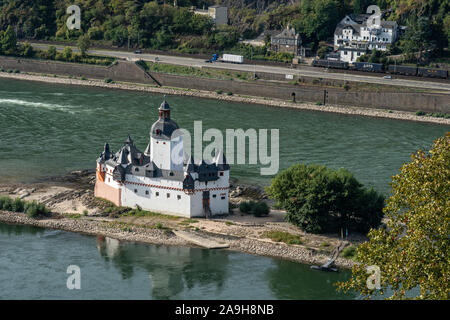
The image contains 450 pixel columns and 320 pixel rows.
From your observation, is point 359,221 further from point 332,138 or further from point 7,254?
point 332,138

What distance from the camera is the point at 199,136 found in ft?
239

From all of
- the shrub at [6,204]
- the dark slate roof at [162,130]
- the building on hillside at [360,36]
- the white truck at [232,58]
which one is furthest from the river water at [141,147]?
the building on hillside at [360,36]

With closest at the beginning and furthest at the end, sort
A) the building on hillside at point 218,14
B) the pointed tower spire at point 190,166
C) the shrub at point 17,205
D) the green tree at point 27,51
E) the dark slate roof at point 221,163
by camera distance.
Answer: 1. the pointed tower spire at point 190,166
2. the dark slate roof at point 221,163
3. the shrub at point 17,205
4. the green tree at point 27,51
5. the building on hillside at point 218,14

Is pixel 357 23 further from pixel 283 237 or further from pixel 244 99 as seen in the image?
pixel 283 237

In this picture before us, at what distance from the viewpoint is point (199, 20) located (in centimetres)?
11200

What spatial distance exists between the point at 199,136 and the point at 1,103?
27.0 meters

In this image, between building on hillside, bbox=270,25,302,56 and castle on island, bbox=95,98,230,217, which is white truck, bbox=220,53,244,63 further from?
castle on island, bbox=95,98,230,217

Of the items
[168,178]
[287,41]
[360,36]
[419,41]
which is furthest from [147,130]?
[419,41]

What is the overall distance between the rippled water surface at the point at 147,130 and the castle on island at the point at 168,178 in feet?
31.9

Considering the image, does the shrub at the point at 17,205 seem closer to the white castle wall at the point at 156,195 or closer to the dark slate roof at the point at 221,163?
the white castle wall at the point at 156,195

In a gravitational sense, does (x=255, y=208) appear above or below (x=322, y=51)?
below

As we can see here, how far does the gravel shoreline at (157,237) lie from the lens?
4369cm

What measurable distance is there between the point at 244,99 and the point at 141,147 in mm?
26110

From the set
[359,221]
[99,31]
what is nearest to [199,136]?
[359,221]
